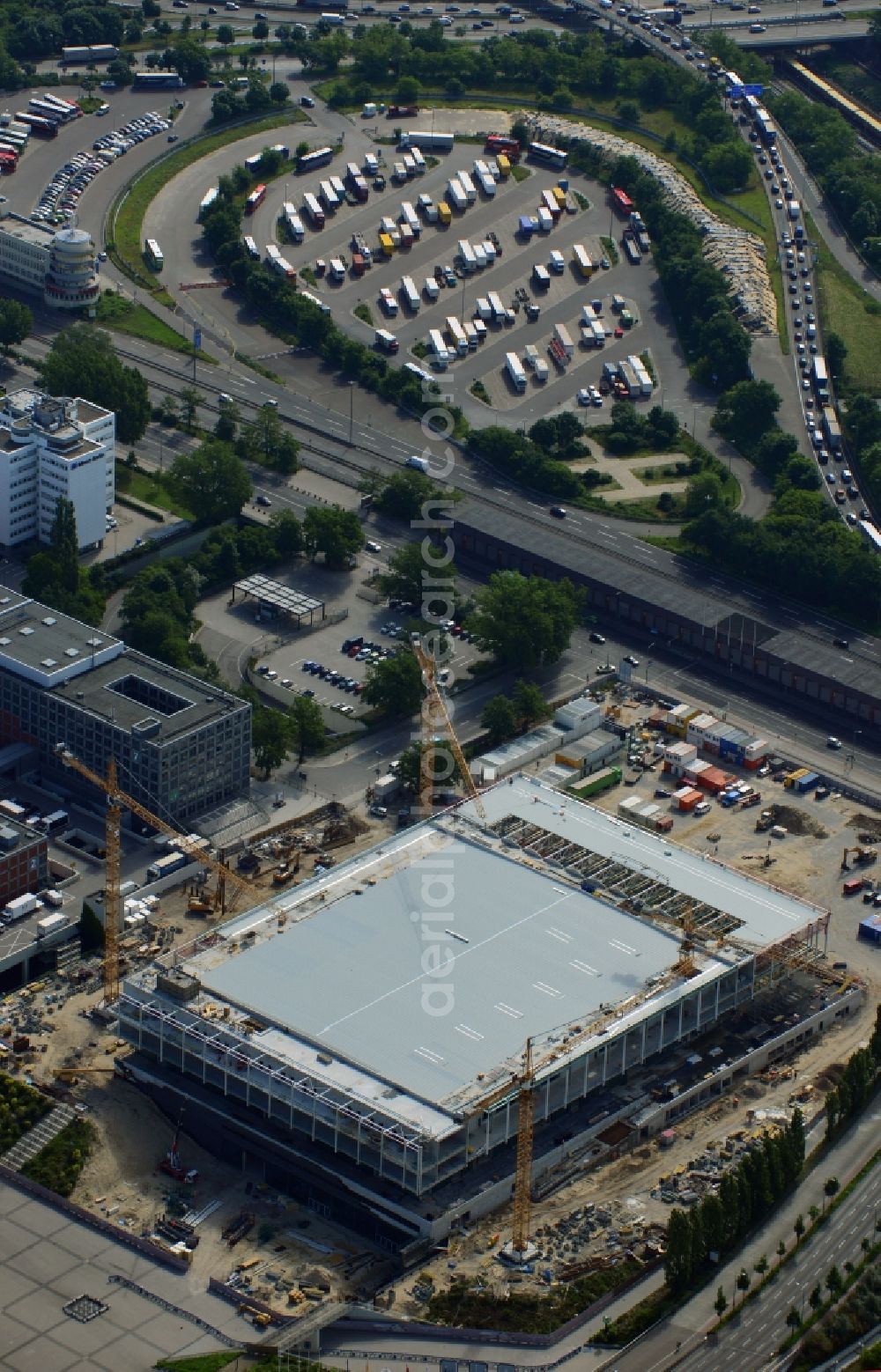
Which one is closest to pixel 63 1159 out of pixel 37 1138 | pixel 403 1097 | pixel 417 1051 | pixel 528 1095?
pixel 37 1138

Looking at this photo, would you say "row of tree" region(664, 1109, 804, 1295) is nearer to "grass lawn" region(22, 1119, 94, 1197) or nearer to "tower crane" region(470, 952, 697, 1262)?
"tower crane" region(470, 952, 697, 1262)

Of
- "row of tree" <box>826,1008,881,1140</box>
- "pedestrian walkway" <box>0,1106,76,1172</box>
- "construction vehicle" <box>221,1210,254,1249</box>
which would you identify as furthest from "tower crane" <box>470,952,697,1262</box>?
"pedestrian walkway" <box>0,1106,76,1172</box>

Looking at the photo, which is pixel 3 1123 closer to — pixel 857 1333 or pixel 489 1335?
pixel 489 1335

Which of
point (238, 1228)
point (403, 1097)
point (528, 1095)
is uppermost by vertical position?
point (528, 1095)

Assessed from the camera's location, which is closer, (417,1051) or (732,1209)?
(732,1209)

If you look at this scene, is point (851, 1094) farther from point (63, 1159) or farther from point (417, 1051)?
point (63, 1159)

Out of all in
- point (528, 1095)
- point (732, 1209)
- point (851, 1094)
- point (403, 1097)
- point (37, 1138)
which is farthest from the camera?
point (851, 1094)

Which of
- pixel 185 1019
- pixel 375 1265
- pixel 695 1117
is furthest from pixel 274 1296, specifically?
pixel 695 1117
